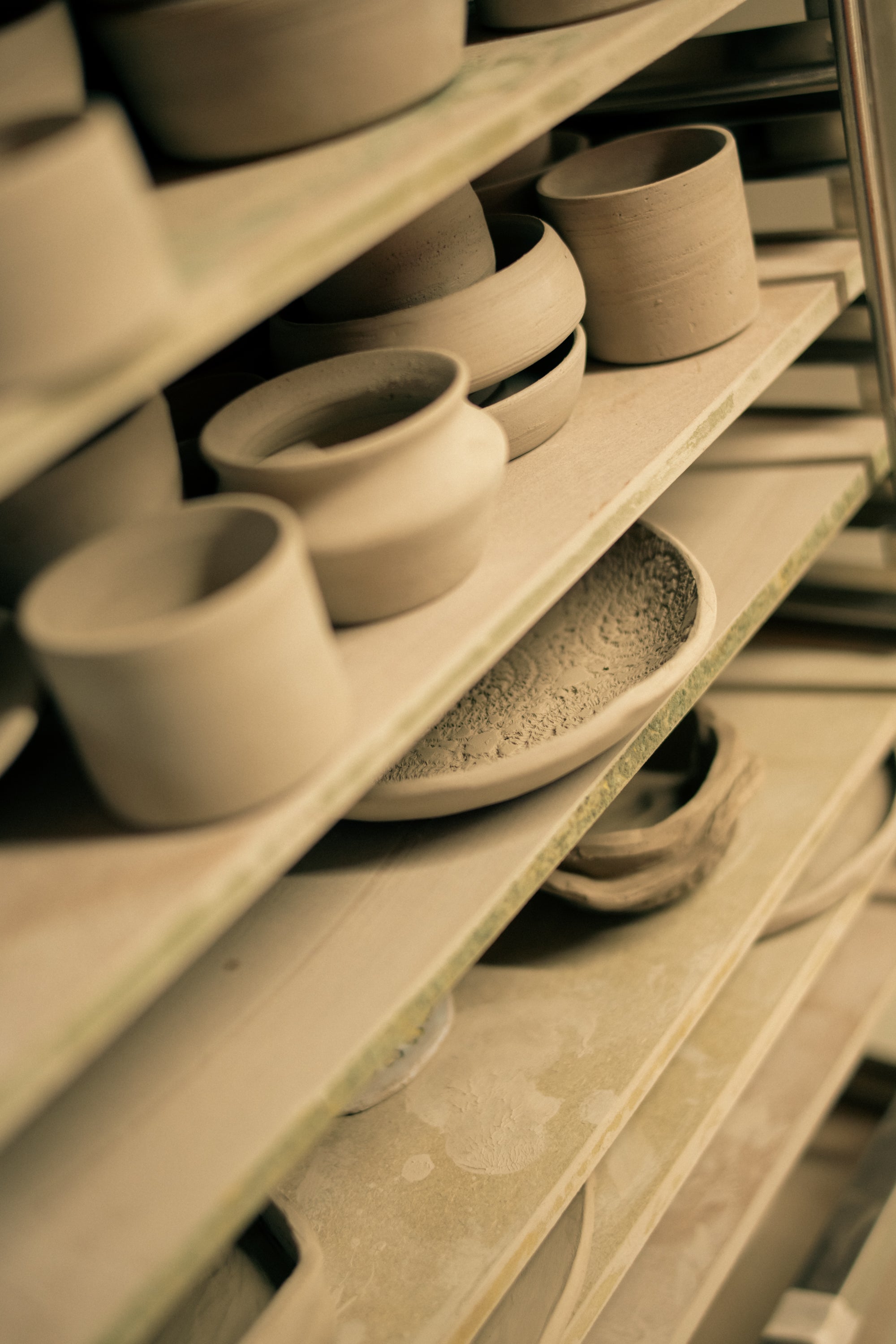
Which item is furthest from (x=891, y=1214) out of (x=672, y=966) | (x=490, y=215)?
(x=490, y=215)

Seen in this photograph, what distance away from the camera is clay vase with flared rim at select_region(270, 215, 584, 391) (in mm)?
860

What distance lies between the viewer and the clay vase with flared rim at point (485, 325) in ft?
→ 2.82

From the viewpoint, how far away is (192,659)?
0.55 metres

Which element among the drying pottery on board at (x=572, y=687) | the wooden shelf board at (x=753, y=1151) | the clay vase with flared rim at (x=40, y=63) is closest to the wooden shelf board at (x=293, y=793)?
the drying pottery on board at (x=572, y=687)

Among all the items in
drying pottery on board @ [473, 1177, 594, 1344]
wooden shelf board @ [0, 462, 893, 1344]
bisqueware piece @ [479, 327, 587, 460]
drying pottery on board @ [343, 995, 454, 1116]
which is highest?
bisqueware piece @ [479, 327, 587, 460]

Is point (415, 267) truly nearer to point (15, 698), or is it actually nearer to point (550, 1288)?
point (15, 698)

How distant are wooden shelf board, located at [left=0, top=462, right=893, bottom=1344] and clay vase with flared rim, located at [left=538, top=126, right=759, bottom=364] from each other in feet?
0.83

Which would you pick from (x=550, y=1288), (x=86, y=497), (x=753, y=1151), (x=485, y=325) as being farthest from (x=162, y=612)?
(x=753, y=1151)

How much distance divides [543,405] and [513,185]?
32 centimetres

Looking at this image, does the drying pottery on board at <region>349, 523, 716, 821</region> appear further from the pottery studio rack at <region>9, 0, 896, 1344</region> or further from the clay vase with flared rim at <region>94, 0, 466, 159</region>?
the clay vase with flared rim at <region>94, 0, 466, 159</region>

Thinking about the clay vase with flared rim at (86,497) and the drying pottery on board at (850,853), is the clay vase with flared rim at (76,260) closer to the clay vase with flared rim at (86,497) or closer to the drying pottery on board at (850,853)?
the clay vase with flared rim at (86,497)

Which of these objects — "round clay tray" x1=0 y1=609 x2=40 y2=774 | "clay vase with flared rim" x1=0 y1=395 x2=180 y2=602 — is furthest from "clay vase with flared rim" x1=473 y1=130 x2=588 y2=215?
"round clay tray" x1=0 y1=609 x2=40 y2=774

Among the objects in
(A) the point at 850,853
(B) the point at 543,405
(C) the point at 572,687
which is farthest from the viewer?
(A) the point at 850,853

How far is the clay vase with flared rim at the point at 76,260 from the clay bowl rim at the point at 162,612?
0.12 m
